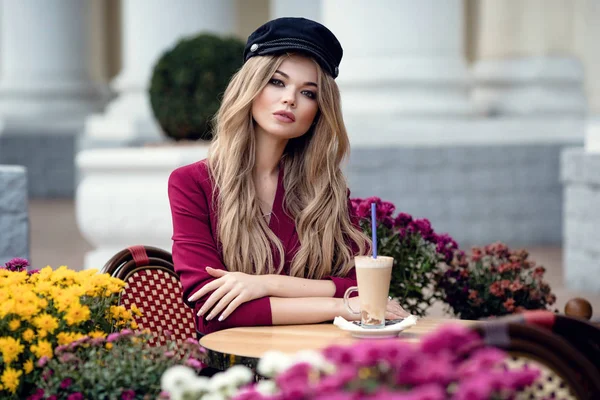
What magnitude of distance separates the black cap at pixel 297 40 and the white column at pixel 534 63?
708 cm

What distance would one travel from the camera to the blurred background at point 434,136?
23.1 feet

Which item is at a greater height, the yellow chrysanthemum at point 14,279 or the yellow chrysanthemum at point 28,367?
the yellow chrysanthemum at point 14,279

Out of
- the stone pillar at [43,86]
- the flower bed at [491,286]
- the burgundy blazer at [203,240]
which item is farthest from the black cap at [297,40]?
the stone pillar at [43,86]

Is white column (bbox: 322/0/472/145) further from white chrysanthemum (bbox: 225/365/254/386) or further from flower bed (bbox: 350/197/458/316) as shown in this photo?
white chrysanthemum (bbox: 225/365/254/386)

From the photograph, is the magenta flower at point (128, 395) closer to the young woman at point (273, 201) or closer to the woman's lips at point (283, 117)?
the young woman at point (273, 201)

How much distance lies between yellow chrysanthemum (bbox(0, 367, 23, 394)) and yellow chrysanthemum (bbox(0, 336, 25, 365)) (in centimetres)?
3

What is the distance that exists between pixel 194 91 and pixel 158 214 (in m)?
1.48

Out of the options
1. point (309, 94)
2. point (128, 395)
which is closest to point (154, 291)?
point (309, 94)

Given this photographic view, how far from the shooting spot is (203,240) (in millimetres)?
3039

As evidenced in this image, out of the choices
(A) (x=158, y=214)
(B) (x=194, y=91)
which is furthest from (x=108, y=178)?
(B) (x=194, y=91)

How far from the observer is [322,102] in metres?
3.08

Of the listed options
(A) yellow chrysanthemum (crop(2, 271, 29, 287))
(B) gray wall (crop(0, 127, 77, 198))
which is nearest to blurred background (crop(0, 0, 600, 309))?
(A) yellow chrysanthemum (crop(2, 271, 29, 287))

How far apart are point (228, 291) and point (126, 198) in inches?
164

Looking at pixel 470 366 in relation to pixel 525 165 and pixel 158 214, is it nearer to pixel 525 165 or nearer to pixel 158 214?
pixel 158 214
